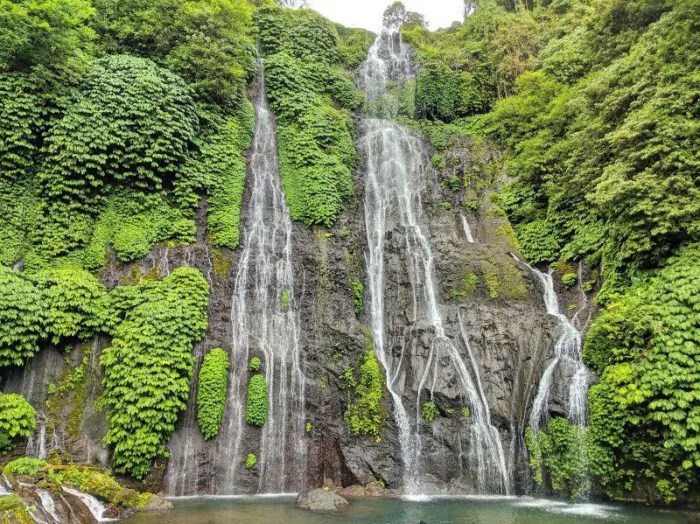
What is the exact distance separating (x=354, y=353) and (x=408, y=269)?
13.8 feet

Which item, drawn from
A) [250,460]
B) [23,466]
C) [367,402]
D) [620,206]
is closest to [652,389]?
[620,206]

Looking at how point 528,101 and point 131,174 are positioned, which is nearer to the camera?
point 131,174

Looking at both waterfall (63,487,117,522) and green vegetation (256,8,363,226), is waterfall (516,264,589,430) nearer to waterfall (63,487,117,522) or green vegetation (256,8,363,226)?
green vegetation (256,8,363,226)

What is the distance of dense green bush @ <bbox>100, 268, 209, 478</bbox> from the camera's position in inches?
455

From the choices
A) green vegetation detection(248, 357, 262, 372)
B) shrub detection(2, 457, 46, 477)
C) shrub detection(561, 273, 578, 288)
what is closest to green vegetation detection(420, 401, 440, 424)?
green vegetation detection(248, 357, 262, 372)

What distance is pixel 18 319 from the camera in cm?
1184

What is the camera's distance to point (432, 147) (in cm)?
2197

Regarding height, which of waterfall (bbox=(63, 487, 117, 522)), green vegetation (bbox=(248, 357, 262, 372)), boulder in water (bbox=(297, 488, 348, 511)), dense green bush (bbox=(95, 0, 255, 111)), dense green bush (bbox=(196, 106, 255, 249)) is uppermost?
dense green bush (bbox=(95, 0, 255, 111))

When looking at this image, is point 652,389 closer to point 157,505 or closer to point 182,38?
point 157,505

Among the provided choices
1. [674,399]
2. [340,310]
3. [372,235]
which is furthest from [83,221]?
[674,399]

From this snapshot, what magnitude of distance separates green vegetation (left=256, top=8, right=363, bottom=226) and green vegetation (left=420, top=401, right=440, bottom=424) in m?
8.05

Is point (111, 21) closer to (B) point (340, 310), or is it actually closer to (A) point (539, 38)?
(B) point (340, 310)

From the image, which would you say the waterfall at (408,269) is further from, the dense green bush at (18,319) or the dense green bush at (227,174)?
the dense green bush at (18,319)

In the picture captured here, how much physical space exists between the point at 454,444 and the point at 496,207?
34.4 ft
